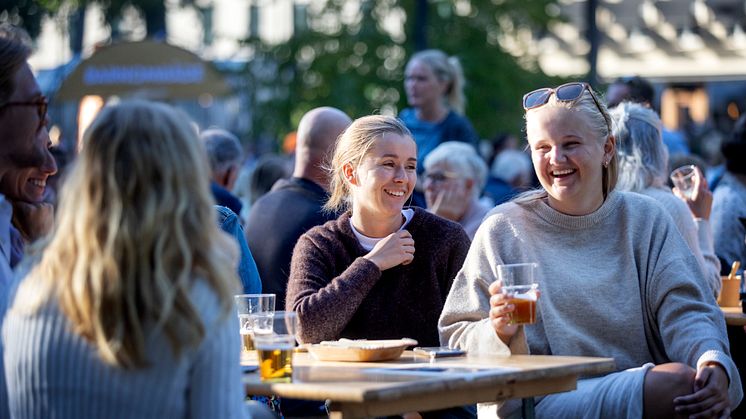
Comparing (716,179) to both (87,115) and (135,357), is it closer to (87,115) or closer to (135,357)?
(135,357)

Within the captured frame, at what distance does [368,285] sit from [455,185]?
3125mm

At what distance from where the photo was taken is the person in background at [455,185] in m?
7.54

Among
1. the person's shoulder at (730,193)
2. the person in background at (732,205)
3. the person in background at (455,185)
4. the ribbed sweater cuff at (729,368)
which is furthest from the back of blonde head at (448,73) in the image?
the ribbed sweater cuff at (729,368)

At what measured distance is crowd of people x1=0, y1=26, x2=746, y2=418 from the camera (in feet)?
9.36

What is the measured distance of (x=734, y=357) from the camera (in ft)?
19.1

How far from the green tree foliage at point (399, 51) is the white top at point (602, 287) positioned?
10481 mm

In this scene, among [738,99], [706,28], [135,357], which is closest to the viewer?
[135,357]

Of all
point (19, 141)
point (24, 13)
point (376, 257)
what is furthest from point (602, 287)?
point (24, 13)

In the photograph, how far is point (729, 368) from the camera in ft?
13.8

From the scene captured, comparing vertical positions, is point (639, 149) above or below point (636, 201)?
above

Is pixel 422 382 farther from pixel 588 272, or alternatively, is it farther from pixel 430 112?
pixel 430 112

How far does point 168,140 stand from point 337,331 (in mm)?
1778

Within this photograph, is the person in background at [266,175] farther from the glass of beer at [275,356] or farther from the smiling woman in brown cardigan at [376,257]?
the glass of beer at [275,356]

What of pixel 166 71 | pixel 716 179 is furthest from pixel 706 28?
pixel 716 179
